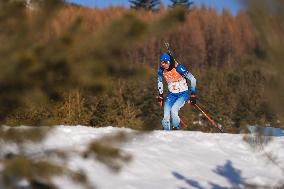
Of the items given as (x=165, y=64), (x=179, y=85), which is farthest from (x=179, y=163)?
(x=179, y=85)

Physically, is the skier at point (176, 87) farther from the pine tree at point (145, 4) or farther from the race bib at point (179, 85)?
the pine tree at point (145, 4)

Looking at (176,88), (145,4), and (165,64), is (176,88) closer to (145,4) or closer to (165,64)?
(165,64)

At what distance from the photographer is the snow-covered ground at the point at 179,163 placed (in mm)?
5004

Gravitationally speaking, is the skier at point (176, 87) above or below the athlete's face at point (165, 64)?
below

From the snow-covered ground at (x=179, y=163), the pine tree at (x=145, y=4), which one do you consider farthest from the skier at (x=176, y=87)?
the pine tree at (x=145, y=4)

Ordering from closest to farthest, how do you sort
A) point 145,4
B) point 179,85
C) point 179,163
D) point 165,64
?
1. point 179,163
2. point 165,64
3. point 179,85
4. point 145,4

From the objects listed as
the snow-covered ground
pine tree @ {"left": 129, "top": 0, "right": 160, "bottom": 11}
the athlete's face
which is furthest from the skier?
pine tree @ {"left": 129, "top": 0, "right": 160, "bottom": 11}

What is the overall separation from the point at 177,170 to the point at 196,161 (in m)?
0.54

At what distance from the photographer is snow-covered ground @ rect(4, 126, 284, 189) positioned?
5004mm

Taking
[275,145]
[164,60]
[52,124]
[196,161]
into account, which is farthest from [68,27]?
[164,60]

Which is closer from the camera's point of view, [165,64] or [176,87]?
[165,64]

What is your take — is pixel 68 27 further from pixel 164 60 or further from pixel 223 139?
pixel 164 60

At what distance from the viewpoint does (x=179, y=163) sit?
5930mm

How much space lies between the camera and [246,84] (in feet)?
98.9
